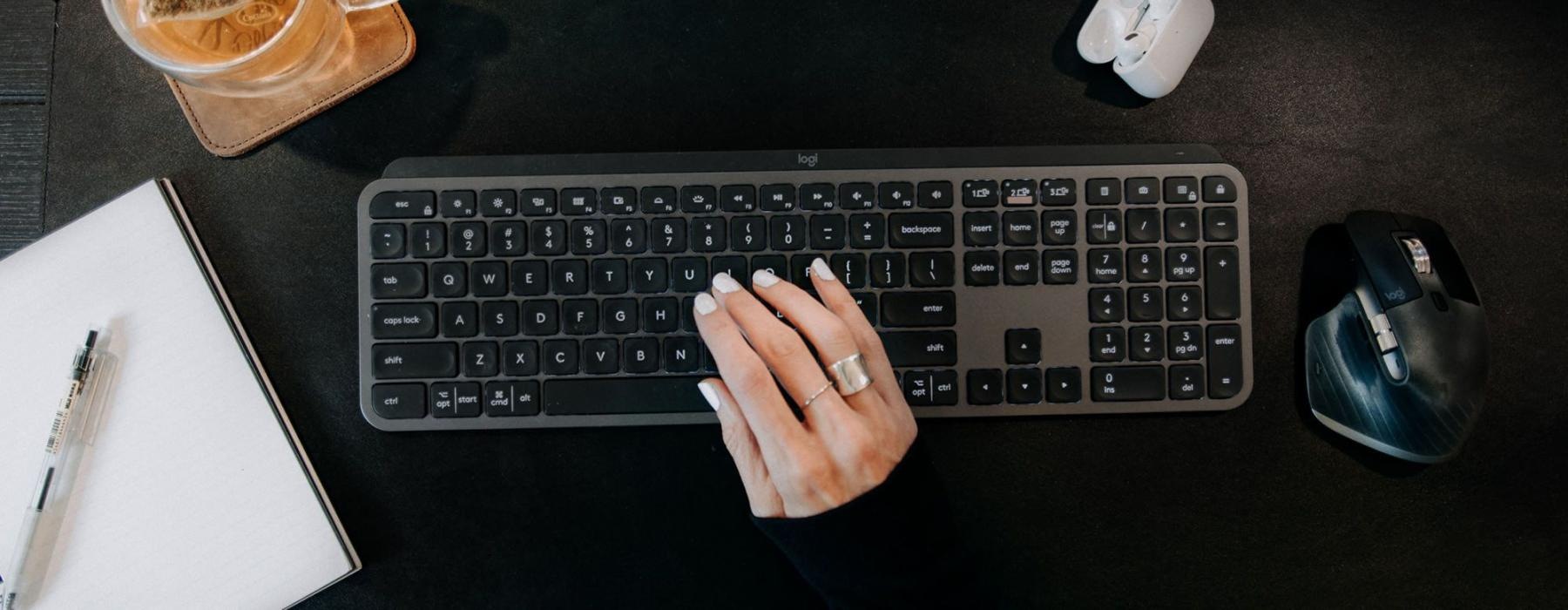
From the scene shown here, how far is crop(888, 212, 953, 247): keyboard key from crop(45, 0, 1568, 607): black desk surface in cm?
9

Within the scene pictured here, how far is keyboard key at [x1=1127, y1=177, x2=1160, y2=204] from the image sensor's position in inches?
26.8

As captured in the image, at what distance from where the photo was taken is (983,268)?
26.8 inches

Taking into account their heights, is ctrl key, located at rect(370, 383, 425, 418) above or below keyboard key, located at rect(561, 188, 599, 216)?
below

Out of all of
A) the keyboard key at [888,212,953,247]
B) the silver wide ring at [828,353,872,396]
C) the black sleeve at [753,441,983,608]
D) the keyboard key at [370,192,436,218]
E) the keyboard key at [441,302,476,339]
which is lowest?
the black sleeve at [753,441,983,608]

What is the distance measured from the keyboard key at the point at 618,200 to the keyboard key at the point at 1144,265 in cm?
41

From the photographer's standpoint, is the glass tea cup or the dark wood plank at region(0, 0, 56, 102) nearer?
the glass tea cup

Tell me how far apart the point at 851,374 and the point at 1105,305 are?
8.7 inches

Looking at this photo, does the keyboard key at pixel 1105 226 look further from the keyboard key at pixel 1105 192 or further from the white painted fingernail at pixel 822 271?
the white painted fingernail at pixel 822 271

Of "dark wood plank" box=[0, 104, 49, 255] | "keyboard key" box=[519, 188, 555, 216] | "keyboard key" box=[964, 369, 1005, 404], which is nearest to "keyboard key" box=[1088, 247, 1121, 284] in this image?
"keyboard key" box=[964, 369, 1005, 404]

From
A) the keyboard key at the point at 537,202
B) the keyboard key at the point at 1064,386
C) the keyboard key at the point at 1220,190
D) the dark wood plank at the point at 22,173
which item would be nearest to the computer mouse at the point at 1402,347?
Result: the keyboard key at the point at 1220,190

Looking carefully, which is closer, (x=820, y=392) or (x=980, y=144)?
(x=820, y=392)

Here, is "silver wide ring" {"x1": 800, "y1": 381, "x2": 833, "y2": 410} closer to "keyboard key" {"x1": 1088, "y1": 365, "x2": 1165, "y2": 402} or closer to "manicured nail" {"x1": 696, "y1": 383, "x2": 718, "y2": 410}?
"manicured nail" {"x1": 696, "y1": 383, "x2": 718, "y2": 410}

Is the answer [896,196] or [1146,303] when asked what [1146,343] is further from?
[896,196]

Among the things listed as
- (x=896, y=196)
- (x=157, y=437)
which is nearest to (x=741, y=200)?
(x=896, y=196)
